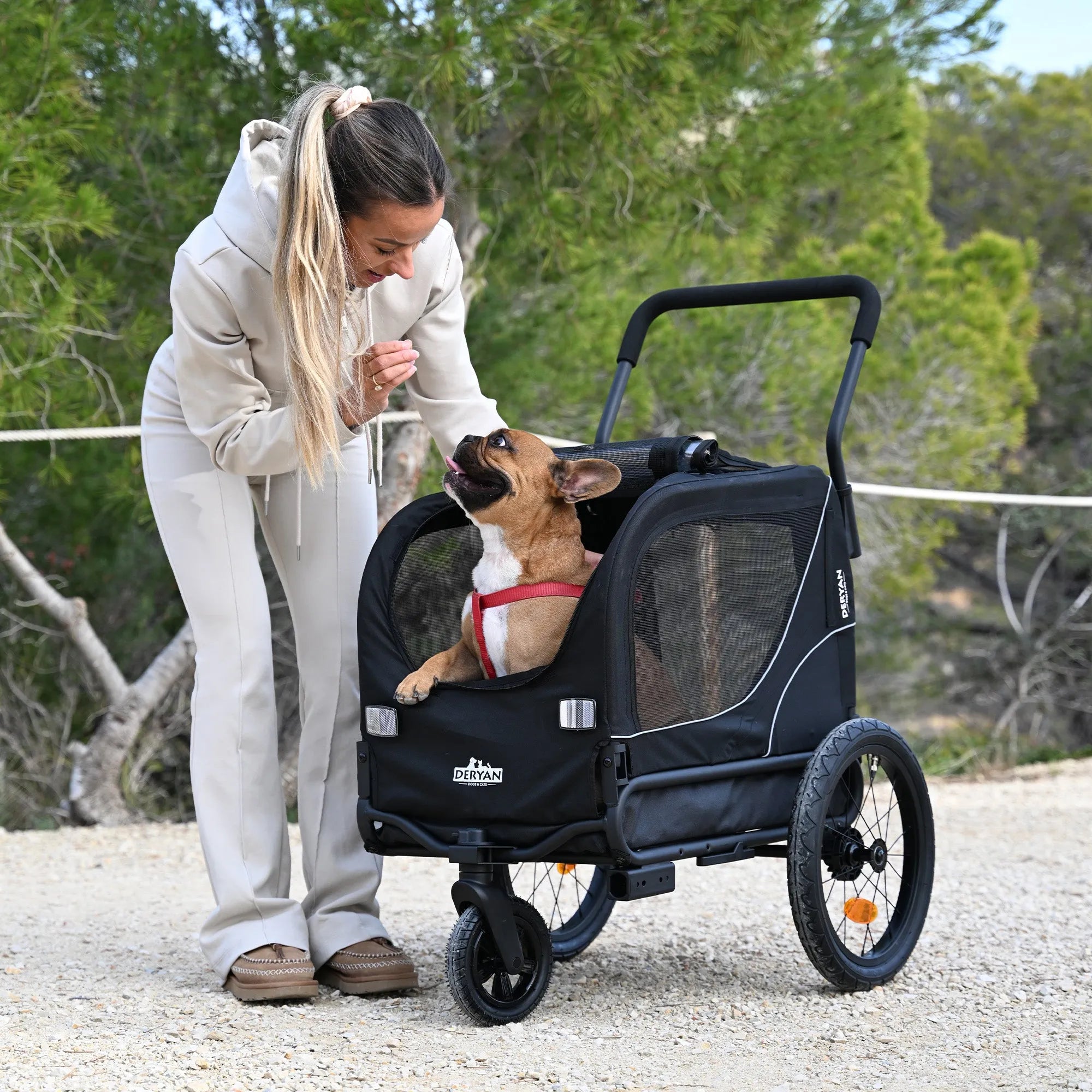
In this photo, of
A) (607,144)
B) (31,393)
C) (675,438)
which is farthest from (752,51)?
(675,438)

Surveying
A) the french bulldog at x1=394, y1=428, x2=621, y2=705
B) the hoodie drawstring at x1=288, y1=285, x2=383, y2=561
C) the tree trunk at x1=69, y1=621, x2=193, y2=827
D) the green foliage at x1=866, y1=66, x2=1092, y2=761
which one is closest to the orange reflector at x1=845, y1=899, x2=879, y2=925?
the french bulldog at x1=394, y1=428, x2=621, y2=705

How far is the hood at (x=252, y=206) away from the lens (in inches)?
115

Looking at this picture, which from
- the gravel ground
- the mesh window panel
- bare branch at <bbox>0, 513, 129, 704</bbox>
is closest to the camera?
the gravel ground

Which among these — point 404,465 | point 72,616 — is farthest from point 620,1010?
point 72,616

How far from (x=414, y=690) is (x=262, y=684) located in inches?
18.1

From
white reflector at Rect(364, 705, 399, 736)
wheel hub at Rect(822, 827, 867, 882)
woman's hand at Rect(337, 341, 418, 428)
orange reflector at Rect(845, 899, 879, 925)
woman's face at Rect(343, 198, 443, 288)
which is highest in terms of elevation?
woman's face at Rect(343, 198, 443, 288)

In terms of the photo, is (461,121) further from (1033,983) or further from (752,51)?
(1033,983)

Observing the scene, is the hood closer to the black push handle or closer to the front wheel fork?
the black push handle

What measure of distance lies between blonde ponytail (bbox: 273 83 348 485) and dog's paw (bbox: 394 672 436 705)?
1.49 ft

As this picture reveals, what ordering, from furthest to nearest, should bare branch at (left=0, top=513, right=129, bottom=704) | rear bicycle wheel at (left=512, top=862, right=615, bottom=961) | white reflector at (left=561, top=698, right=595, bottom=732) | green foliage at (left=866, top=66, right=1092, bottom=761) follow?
green foliage at (left=866, top=66, right=1092, bottom=761) < bare branch at (left=0, top=513, right=129, bottom=704) < rear bicycle wheel at (left=512, top=862, right=615, bottom=961) < white reflector at (left=561, top=698, right=595, bottom=732)

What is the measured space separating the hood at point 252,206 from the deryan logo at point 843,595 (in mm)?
1404

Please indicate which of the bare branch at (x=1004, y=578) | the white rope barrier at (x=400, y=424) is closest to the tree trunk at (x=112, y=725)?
the white rope barrier at (x=400, y=424)

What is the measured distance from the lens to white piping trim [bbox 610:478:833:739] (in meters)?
2.71

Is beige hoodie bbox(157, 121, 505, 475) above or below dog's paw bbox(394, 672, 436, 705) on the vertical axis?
above
